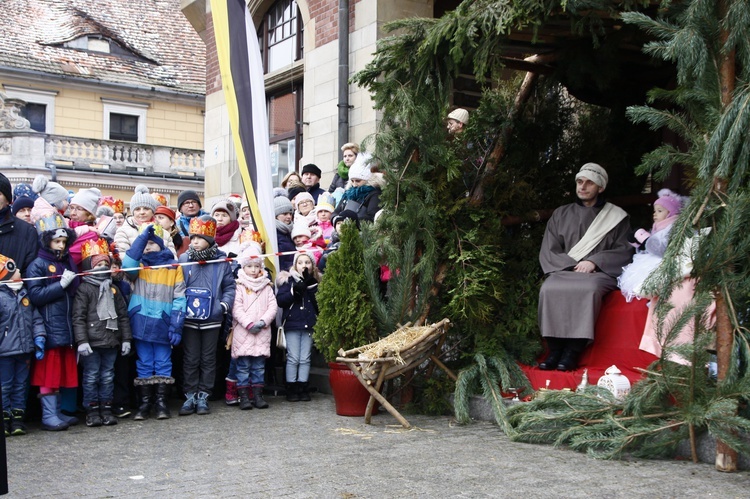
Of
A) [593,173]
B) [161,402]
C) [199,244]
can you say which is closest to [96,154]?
[199,244]

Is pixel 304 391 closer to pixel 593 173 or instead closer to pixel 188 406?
pixel 188 406

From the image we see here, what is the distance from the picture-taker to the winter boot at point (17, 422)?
734 cm

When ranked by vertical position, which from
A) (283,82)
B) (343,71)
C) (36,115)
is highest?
(36,115)

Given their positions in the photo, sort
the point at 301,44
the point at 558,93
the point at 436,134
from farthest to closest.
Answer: the point at 301,44 < the point at 558,93 < the point at 436,134

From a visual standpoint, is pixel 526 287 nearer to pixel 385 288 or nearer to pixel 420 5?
pixel 385 288

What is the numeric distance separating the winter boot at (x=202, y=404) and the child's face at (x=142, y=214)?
68.3 inches

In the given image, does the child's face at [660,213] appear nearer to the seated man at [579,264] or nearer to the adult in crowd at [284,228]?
the seated man at [579,264]

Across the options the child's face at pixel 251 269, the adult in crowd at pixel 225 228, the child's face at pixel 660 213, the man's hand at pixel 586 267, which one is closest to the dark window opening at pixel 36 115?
the adult in crowd at pixel 225 228

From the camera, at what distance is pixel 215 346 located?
847 cm

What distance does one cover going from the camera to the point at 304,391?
29.6ft

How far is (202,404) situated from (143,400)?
1.73 ft

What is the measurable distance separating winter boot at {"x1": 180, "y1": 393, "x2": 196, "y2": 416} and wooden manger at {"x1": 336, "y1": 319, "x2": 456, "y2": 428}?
5.44 feet

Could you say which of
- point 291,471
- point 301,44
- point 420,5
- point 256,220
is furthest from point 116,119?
point 291,471

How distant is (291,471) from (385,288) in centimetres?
285
